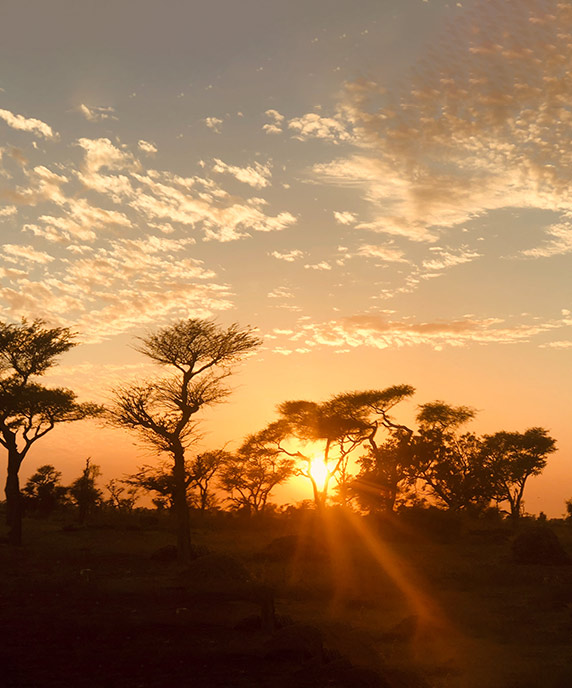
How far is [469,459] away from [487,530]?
46.5 ft

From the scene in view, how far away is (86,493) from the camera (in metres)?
53.0

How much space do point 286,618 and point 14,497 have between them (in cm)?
2314

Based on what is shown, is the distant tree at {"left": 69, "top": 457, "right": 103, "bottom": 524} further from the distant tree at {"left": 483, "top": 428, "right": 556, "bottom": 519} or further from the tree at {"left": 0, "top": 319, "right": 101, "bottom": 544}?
the distant tree at {"left": 483, "top": 428, "right": 556, "bottom": 519}

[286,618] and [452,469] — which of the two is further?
[452,469]

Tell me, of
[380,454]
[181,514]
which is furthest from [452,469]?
[181,514]

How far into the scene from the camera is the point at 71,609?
58.9ft

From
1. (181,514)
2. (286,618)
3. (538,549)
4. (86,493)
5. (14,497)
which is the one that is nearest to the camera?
(286,618)

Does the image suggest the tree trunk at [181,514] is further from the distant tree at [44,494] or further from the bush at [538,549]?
the distant tree at [44,494]

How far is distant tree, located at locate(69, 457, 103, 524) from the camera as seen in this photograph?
52.6 meters

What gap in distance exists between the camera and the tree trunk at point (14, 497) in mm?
33469

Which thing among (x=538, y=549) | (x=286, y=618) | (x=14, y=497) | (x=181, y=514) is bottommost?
(x=286, y=618)

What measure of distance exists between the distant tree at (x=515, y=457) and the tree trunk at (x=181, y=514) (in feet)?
119

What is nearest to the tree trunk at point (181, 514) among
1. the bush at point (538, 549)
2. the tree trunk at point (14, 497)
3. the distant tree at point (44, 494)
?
the tree trunk at point (14, 497)

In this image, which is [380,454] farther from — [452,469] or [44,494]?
[44,494]
